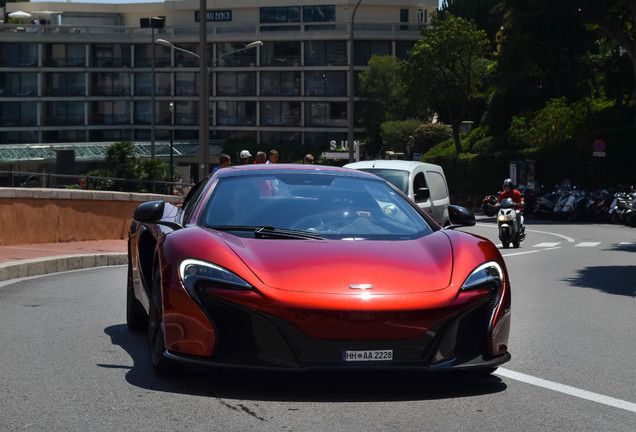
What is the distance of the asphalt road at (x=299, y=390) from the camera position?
557cm

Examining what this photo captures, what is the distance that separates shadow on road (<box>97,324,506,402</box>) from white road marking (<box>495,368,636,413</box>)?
18 cm

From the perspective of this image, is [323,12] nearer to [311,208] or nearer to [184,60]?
[184,60]

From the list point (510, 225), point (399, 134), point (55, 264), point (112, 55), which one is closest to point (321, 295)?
point (55, 264)

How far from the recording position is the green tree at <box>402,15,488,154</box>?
231ft

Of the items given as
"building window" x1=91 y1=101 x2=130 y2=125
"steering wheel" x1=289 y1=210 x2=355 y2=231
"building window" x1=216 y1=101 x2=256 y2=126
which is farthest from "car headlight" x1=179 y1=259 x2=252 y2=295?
"building window" x1=91 y1=101 x2=130 y2=125

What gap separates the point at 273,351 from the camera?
6.03 m

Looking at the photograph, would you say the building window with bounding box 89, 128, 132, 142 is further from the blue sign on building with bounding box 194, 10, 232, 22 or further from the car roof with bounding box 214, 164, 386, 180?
the car roof with bounding box 214, 164, 386, 180

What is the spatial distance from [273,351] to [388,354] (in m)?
0.61

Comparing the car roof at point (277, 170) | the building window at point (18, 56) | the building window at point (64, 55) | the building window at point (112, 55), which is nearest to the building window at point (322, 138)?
the building window at point (112, 55)

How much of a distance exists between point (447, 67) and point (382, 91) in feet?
82.4

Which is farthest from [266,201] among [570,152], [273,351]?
[570,152]

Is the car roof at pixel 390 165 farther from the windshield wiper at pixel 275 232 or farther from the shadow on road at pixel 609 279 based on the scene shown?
the windshield wiper at pixel 275 232

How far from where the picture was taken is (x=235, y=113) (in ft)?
350

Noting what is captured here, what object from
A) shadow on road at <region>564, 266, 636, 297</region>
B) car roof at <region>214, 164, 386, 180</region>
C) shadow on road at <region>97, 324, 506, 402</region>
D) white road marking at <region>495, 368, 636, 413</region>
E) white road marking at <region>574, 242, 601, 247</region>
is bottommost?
white road marking at <region>574, 242, 601, 247</region>
